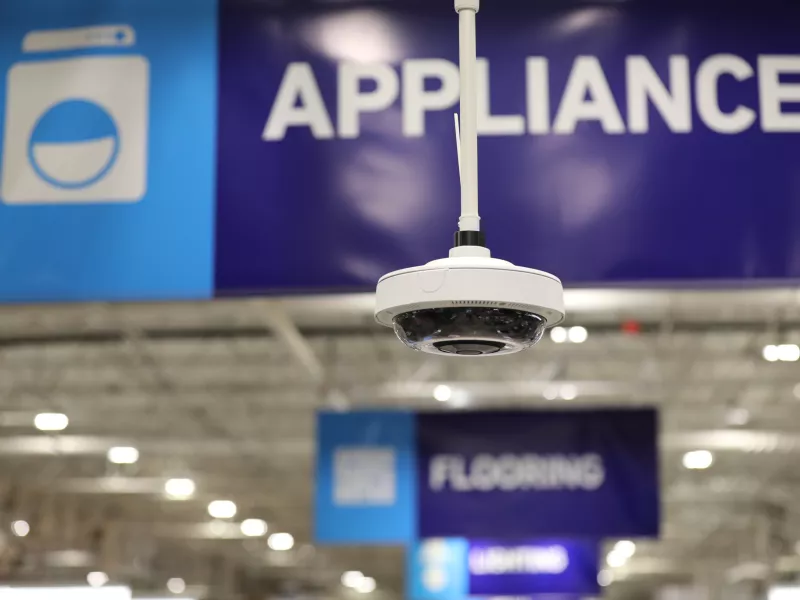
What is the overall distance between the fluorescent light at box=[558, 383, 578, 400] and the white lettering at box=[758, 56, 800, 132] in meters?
9.88

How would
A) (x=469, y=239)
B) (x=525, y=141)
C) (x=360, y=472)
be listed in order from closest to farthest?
(x=469, y=239), (x=525, y=141), (x=360, y=472)

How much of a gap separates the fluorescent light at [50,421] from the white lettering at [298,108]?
12548 mm

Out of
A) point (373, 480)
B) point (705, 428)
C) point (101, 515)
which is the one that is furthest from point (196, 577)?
point (373, 480)

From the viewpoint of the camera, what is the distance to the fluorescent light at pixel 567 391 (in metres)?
13.1

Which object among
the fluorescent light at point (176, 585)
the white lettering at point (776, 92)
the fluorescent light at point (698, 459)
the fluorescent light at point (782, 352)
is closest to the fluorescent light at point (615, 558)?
the fluorescent light at point (176, 585)

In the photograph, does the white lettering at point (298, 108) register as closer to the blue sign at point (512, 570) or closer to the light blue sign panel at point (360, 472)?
the light blue sign panel at point (360, 472)

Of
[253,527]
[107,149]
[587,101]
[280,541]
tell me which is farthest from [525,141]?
[280,541]

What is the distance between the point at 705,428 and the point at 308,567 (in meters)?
20.7

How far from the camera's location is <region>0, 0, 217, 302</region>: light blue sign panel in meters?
3.27

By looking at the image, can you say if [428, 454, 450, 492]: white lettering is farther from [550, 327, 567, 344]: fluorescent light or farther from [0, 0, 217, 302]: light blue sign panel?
[550, 327, 567, 344]: fluorescent light

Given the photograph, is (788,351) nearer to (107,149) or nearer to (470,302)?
(107,149)

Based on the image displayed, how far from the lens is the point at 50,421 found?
15.4 meters

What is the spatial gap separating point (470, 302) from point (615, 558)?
27366 mm

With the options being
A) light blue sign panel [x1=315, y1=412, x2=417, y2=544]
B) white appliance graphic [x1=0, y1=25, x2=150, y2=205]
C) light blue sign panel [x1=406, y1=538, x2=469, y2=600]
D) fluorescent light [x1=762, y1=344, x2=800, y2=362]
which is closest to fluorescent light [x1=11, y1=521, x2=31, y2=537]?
light blue sign panel [x1=406, y1=538, x2=469, y2=600]
